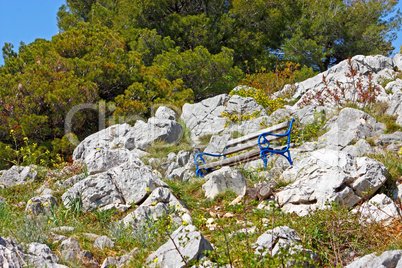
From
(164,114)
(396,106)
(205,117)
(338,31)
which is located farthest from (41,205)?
(338,31)

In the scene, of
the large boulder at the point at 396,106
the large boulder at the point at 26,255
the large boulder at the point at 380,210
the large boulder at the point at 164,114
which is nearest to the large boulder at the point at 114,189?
the large boulder at the point at 26,255

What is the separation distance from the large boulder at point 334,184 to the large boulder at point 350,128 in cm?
221

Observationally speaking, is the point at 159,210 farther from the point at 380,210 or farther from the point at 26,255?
the point at 380,210

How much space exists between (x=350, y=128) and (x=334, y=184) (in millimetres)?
3436

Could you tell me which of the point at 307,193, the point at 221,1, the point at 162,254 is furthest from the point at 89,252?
the point at 221,1

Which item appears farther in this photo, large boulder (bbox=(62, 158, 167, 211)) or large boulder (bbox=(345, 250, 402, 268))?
large boulder (bbox=(62, 158, 167, 211))

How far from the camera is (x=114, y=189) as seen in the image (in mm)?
5566

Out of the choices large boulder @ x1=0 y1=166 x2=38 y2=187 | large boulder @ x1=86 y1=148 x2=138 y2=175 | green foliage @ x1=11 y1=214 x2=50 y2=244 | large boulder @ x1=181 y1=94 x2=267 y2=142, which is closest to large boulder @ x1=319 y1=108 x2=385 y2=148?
large boulder @ x1=181 y1=94 x2=267 y2=142

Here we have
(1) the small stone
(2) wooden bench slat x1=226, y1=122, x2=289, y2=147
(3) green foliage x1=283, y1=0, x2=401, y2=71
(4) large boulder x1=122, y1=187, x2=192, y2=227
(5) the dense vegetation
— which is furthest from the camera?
(3) green foliage x1=283, y1=0, x2=401, y2=71

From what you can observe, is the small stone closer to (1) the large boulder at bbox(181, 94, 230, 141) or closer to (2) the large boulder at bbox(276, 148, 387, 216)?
(2) the large boulder at bbox(276, 148, 387, 216)

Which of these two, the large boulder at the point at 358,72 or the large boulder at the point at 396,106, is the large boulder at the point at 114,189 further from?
the large boulder at the point at 358,72

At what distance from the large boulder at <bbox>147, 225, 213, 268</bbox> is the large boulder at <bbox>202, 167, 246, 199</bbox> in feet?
7.61

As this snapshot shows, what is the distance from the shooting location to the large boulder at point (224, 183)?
6.03 metres

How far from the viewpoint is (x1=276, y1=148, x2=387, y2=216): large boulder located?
496 cm
